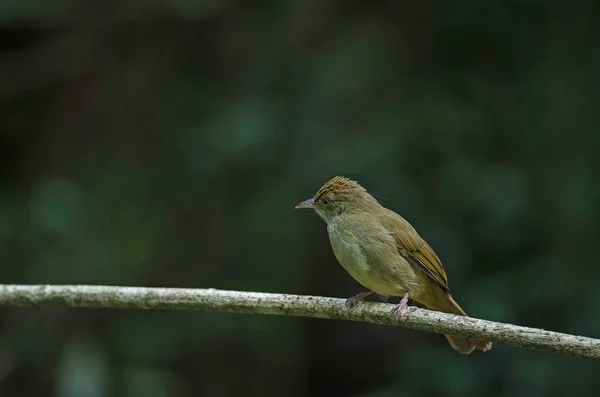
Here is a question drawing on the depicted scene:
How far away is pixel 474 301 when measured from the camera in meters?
5.32

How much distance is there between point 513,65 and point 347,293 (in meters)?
2.23

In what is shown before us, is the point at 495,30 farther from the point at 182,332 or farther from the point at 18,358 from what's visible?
the point at 18,358

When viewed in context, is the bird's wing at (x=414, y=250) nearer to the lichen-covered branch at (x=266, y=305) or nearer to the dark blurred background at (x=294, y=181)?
the lichen-covered branch at (x=266, y=305)

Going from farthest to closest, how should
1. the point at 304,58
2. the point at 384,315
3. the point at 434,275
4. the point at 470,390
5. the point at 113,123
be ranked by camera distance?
the point at 113,123
the point at 304,58
the point at 470,390
the point at 434,275
the point at 384,315

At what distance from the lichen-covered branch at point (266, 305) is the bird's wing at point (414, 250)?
464 mm

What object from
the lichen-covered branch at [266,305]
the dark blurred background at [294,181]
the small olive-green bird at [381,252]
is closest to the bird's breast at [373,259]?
the small olive-green bird at [381,252]

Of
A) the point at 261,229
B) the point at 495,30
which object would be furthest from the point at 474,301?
the point at 495,30

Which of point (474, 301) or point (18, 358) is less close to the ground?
point (474, 301)

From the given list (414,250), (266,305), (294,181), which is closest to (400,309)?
(266,305)

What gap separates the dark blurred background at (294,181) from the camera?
211 inches

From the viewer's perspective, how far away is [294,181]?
19.3 ft

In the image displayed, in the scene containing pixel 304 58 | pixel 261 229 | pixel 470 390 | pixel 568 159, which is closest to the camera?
pixel 470 390

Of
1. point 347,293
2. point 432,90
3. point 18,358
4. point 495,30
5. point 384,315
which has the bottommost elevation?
point 18,358

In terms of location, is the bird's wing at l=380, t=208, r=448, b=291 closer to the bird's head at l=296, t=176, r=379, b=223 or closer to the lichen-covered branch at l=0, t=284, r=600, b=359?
the bird's head at l=296, t=176, r=379, b=223
